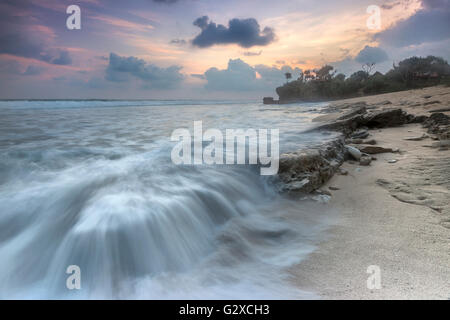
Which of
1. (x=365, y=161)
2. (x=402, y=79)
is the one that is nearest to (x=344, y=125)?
(x=365, y=161)

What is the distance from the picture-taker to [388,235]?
1949mm

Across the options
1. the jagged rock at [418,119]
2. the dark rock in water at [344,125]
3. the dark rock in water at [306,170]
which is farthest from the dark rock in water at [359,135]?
the dark rock in water at [306,170]

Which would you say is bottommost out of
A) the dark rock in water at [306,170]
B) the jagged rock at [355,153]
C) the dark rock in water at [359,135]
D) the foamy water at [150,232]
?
the foamy water at [150,232]

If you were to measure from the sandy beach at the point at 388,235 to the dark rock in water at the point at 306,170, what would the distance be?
16 cm

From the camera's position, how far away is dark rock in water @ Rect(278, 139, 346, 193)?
9.82 feet

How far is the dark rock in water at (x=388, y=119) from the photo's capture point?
6.50 metres

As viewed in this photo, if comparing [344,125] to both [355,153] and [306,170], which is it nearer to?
[355,153]

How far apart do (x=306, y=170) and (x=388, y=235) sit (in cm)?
136

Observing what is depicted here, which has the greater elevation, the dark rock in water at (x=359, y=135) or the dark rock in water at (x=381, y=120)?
the dark rock in water at (x=381, y=120)

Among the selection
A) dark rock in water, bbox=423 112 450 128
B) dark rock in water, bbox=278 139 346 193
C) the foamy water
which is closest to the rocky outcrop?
dark rock in water, bbox=423 112 450 128

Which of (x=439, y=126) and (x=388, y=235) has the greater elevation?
(x=439, y=126)

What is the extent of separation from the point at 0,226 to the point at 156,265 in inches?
67.5

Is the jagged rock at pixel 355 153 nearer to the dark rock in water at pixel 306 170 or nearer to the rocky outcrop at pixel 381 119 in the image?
the dark rock in water at pixel 306 170
